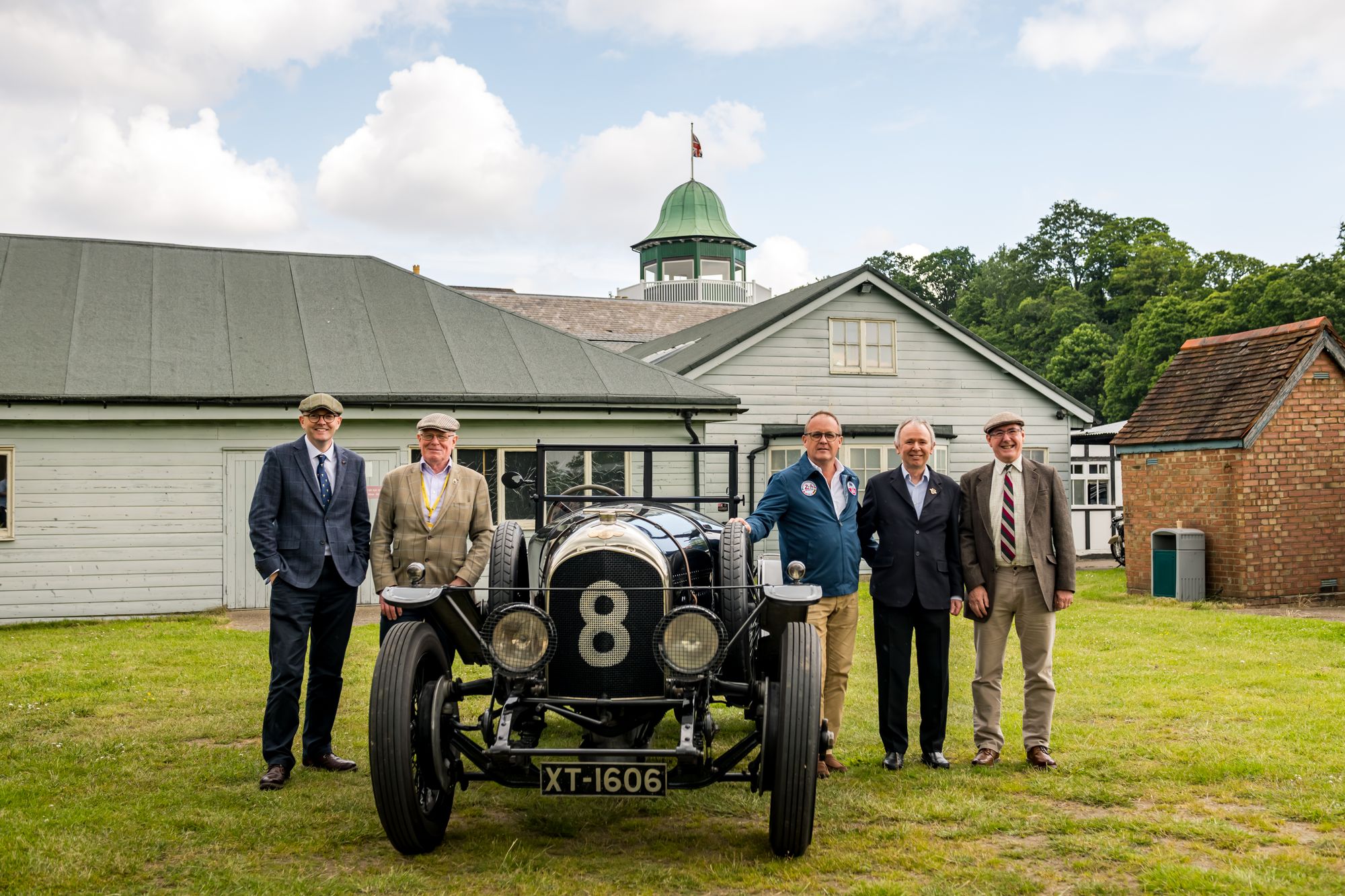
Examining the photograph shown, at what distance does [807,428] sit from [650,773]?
2.64 m

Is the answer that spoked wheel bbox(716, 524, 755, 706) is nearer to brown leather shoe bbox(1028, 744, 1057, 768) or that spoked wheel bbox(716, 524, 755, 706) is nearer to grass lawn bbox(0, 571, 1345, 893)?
grass lawn bbox(0, 571, 1345, 893)

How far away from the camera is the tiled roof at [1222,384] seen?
563 inches

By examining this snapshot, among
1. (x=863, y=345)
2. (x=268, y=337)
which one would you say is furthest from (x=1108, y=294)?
(x=268, y=337)

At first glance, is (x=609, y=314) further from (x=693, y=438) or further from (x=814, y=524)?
(x=814, y=524)

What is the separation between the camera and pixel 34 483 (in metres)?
13.6

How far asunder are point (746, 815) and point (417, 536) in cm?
239

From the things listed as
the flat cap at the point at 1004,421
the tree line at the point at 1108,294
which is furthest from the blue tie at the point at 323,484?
the tree line at the point at 1108,294

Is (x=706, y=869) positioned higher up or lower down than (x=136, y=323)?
lower down

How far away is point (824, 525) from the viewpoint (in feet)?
20.7

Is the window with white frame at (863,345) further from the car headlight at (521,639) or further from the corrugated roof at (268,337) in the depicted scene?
the car headlight at (521,639)

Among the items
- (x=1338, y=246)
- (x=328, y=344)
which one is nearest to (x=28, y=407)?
(x=328, y=344)

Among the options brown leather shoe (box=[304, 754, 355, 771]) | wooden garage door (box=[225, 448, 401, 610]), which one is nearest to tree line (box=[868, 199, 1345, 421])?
wooden garage door (box=[225, 448, 401, 610])

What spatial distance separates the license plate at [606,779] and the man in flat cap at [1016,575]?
2.55 metres

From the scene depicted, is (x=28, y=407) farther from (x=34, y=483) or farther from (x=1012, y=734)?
(x=1012, y=734)
